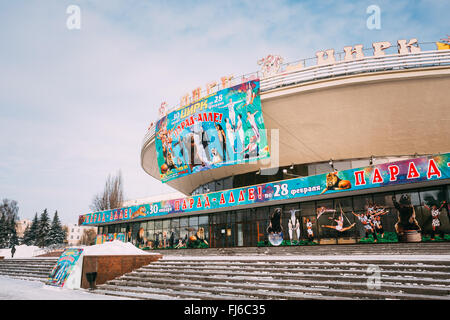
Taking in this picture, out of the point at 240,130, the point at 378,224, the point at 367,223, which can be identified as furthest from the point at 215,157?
the point at 378,224

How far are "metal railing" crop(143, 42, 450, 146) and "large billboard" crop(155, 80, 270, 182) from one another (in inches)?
61.4

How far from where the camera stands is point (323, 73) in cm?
2011

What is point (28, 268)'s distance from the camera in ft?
71.2

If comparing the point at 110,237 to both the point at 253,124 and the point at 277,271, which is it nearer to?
the point at 253,124

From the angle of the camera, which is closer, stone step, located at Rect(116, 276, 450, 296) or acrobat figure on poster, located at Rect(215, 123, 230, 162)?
stone step, located at Rect(116, 276, 450, 296)

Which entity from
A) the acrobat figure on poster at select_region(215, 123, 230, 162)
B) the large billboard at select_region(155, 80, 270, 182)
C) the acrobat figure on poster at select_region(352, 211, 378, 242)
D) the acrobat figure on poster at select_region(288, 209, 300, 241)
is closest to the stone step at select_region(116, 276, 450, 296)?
the acrobat figure on poster at select_region(352, 211, 378, 242)

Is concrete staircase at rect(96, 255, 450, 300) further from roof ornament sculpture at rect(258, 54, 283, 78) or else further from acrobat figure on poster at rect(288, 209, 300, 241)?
roof ornament sculpture at rect(258, 54, 283, 78)

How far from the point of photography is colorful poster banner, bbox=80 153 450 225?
52.0 feet

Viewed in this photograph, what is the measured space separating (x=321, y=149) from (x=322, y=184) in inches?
186

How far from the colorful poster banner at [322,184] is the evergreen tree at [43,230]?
40.2 meters

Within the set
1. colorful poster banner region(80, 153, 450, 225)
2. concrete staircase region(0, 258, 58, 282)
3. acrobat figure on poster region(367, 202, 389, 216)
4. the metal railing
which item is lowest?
concrete staircase region(0, 258, 58, 282)

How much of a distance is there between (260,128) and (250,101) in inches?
75.4

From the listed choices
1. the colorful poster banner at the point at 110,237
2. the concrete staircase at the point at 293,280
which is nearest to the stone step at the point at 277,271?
the concrete staircase at the point at 293,280
